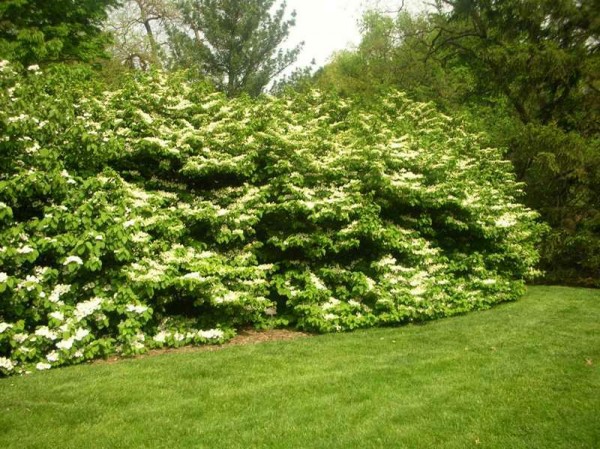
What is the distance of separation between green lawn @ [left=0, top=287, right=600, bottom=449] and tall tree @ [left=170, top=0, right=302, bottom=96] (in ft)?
41.6

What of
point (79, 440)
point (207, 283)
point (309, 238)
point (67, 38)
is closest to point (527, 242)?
point (309, 238)

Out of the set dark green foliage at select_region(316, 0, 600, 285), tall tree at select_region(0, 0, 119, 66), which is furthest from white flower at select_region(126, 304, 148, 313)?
dark green foliage at select_region(316, 0, 600, 285)

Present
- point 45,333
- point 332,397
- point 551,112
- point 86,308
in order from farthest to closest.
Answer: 1. point 551,112
2. point 86,308
3. point 45,333
4. point 332,397

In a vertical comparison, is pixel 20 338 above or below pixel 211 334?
above

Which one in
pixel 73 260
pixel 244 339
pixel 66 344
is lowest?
pixel 244 339

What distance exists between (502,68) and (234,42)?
8.95 metres

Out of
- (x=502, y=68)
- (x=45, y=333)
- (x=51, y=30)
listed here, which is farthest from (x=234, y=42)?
(x=45, y=333)

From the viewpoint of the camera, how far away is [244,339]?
7.61 m

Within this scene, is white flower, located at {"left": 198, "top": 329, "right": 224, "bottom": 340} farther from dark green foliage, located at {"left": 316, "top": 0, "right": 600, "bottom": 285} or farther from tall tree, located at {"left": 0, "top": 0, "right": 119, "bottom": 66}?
dark green foliage, located at {"left": 316, "top": 0, "right": 600, "bottom": 285}

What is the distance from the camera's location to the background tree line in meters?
11.9

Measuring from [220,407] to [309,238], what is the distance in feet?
13.0

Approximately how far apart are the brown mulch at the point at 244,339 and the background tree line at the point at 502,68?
20.1 feet

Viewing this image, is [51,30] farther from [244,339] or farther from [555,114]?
[555,114]

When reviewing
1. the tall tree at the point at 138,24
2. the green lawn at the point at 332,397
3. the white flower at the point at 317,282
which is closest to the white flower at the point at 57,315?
the green lawn at the point at 332,397
